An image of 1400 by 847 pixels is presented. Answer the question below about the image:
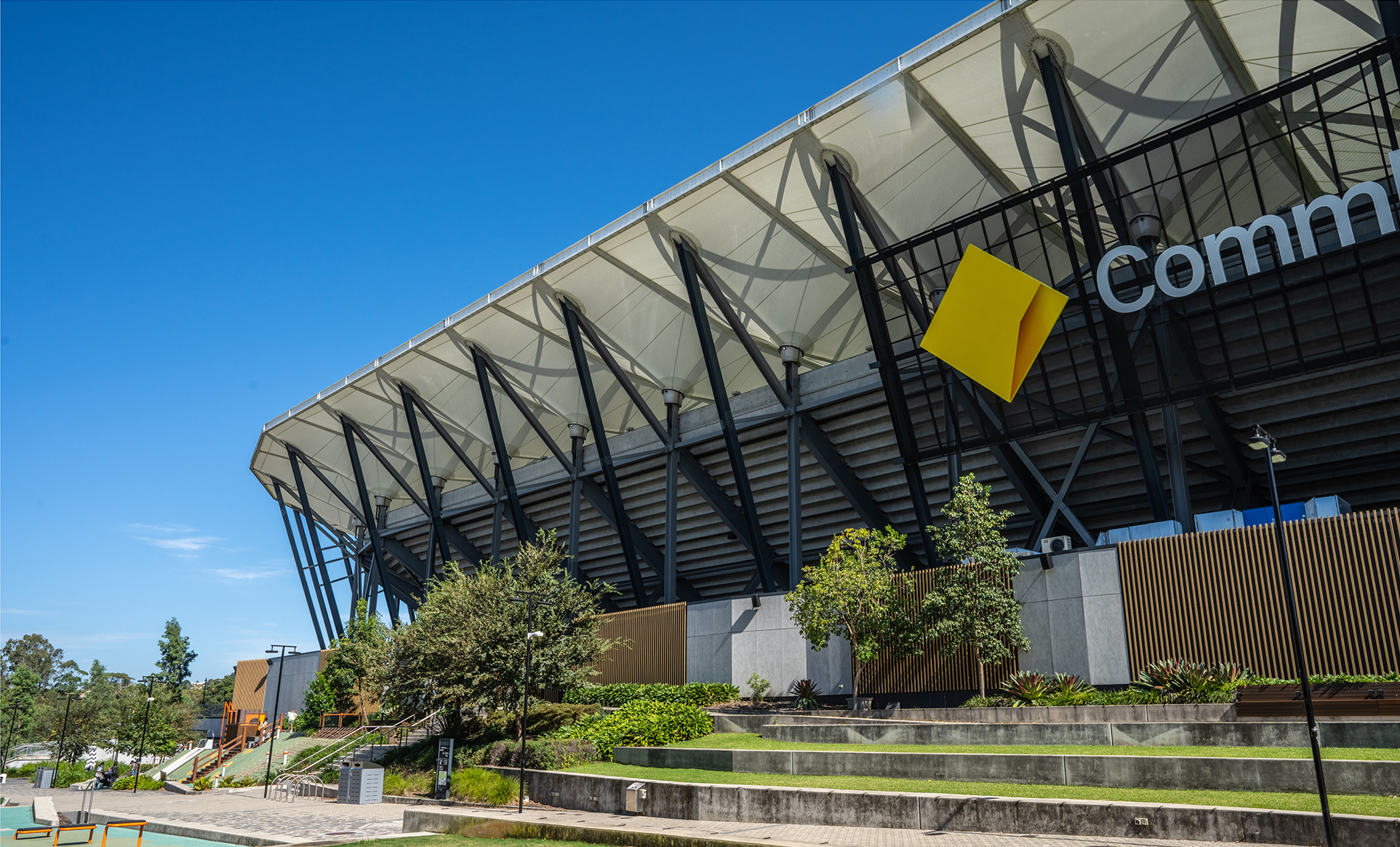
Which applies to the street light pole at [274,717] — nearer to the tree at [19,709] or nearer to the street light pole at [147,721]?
the street light pole at [147,721]

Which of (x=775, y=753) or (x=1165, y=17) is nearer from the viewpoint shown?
(x=775, y=753)

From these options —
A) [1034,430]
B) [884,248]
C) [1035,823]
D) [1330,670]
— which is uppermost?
[884,248]

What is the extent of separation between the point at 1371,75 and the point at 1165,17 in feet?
15.3

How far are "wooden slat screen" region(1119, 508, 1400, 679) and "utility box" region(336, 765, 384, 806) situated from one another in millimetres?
20668

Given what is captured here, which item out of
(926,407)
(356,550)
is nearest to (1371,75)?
(926,407)

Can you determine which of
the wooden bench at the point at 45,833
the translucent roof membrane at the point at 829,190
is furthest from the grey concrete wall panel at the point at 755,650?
the wooden bench at the point at 45,833

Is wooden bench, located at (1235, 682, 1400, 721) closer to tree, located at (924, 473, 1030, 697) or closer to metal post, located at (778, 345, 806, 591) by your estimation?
tree, located at (924, 473, 1030, 697)

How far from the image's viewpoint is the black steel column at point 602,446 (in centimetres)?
3647

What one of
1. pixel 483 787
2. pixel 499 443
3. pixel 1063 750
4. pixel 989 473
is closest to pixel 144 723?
pixel 499 443

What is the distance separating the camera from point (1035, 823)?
11891 mm

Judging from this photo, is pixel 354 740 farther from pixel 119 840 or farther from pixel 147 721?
pixel 119 840

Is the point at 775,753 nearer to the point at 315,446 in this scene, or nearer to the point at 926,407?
the point at 926,407

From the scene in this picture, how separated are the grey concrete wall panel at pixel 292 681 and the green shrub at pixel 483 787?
113ft

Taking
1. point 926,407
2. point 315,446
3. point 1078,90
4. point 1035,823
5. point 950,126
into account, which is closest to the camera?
point 1035,823
